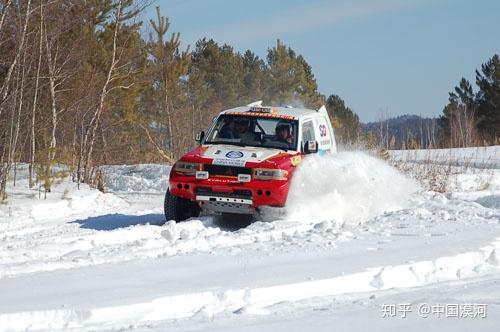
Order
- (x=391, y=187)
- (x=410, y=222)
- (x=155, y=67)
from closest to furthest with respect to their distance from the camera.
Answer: (x=410, y=222) < (x=391, y=187) < (x=155, y=67)

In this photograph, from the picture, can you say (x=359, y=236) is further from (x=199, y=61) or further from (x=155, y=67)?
(x=199, y=61)

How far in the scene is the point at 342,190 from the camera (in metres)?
11.6

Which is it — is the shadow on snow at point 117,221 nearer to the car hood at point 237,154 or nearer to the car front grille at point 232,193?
the car front grille at point 232,193

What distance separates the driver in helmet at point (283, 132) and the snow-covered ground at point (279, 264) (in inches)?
25.4

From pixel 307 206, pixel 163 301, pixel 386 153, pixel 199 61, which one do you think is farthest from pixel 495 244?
pixel 199 61

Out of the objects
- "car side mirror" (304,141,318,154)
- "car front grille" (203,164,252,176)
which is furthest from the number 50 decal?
"car front grille" (203,164,252,176)

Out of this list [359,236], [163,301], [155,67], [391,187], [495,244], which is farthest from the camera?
[155,67]

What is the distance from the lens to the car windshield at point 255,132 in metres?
11.7

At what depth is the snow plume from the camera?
11.0 metres

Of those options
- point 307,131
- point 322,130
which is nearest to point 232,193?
point 307,131

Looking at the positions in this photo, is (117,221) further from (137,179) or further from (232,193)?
(137,179)

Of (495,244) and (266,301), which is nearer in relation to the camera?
(266,301)

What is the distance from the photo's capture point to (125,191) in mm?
17906

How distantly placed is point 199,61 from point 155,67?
693 inches
